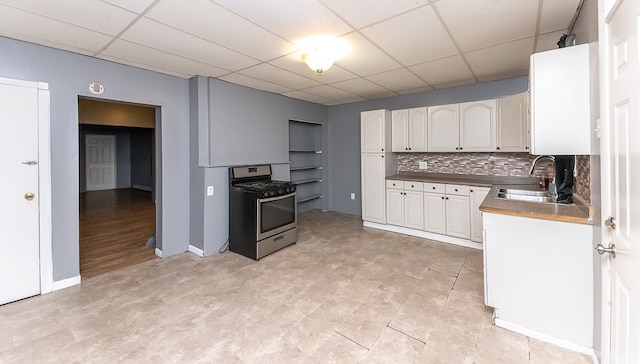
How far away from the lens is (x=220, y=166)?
3777mm

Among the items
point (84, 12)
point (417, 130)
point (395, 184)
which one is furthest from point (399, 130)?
point (84, 12)

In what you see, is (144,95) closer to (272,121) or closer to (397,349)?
(272,121)

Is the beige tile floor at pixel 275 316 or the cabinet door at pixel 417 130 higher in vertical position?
the cabinet door at pixel 417 130

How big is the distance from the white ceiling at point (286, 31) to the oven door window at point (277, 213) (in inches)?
66.6

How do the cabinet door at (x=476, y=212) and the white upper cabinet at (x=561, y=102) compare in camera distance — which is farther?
the cabinet door at (x=476, y=212)

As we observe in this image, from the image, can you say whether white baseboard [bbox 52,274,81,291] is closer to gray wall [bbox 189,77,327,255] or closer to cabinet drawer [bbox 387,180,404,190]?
gray wall [bbox 189,77,327,255]

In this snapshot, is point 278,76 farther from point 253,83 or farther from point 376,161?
point 376,161

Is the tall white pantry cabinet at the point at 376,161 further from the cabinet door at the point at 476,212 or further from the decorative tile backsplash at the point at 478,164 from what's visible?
the cabinet door at the point at 476,212

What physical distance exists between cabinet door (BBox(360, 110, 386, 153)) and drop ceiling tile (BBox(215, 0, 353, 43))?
247 cm

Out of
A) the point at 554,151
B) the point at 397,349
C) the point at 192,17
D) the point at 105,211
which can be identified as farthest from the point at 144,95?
the point at 105,211

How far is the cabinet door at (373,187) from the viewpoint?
476cm

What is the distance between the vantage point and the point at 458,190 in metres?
3.93

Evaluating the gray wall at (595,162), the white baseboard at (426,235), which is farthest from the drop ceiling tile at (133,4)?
the white baseboard at (426,235)

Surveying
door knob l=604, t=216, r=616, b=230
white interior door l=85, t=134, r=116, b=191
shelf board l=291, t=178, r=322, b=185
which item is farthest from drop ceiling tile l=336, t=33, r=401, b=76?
white interior door l=85, t=134, r=116, b=191
